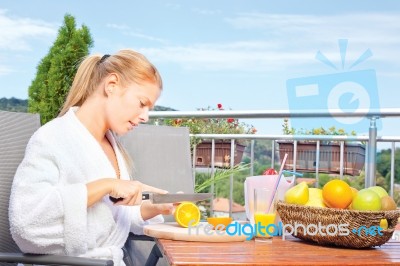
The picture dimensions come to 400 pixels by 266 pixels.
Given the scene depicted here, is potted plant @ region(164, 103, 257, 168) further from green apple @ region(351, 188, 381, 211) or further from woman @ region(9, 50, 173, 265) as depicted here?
green apple @ region(351, 188, 381, 211)

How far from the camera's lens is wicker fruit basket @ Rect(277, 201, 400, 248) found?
1.68m

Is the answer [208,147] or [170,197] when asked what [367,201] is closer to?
[170,197]

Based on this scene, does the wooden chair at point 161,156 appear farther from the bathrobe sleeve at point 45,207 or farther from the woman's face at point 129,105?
the bathrobe sleeve at point 45,207

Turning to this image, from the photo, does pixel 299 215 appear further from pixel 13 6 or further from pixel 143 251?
pixel 13 6

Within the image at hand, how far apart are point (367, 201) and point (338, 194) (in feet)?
0.26

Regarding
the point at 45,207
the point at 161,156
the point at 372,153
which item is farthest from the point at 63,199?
the point at 372,153

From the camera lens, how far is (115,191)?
1740 millimetres

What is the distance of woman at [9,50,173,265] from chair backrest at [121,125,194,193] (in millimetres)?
524

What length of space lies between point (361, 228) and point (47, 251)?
870 millimetres

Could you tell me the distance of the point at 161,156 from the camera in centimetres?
283

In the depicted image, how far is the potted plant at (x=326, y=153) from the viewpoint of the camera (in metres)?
4.91

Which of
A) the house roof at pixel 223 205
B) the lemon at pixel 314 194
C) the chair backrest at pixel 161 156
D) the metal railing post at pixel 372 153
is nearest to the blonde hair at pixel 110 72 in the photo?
the lemon at pixel 314 194

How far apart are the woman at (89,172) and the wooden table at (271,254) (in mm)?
228

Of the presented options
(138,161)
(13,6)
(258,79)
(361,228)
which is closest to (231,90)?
(258,79)
